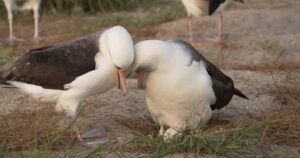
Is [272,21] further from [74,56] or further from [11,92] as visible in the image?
[74,56]

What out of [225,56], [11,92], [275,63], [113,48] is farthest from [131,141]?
[225,56]

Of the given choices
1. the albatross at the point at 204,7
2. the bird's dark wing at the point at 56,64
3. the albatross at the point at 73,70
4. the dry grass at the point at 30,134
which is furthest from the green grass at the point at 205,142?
the albatross at the point at 204,7

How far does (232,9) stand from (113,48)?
337 inches

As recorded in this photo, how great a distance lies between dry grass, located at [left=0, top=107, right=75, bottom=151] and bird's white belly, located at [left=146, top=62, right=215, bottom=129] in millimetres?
639

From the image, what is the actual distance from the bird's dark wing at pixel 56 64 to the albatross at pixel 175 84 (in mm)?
376

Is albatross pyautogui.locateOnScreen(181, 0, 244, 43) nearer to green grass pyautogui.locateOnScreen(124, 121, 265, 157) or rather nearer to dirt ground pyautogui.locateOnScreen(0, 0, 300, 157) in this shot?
dirt ground pyautogui.locateOnScreen(0, 0, 300, 157)

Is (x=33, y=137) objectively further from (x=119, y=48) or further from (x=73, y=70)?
(x=119, y=48)

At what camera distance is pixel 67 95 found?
498cm

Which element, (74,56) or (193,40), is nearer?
(74,56)

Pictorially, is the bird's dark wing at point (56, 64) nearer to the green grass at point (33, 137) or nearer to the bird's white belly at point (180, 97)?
the green grass at point (33, 137)

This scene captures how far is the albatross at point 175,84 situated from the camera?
471 cm

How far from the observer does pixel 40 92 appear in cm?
507

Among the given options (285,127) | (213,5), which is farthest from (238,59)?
(285,127)

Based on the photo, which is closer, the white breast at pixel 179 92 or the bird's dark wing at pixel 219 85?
the white breast at pixel 179 92
